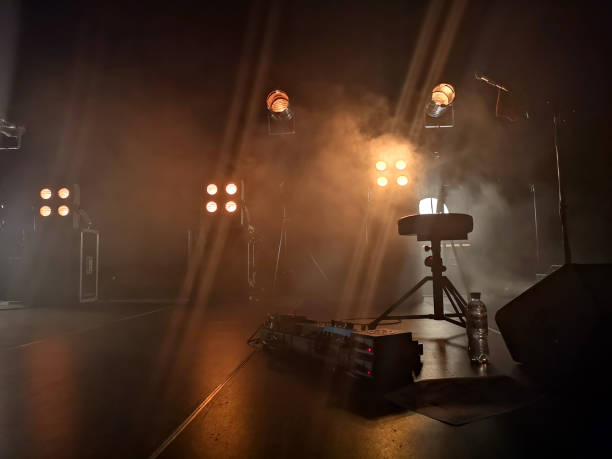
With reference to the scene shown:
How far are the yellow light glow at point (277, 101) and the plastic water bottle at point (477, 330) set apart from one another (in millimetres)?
2918

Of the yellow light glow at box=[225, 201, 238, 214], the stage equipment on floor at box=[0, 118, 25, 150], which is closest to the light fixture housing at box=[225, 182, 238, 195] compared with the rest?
the yellow light glow at box=[225, 201, 238, 214]

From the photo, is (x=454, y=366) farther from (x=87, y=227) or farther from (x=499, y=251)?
(x=87, y=227)

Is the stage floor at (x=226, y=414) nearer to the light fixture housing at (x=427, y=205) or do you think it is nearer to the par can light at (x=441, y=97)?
the par can light at (x=441, y=97)

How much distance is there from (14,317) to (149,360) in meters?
2.67

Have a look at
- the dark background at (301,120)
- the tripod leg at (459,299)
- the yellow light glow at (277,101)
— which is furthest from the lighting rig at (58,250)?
the tripod leg at (459,299)

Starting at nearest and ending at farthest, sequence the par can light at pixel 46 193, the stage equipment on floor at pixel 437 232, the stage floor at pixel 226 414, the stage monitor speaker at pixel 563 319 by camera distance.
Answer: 1. the stage floor at pixel 226 414
2. the stage monitor speaker at pixel 563 319
3. the stage equipment on floor at pixel 437 232
4. the par can light at pixel 46 193

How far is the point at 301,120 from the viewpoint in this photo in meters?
4.66

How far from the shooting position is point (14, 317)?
138 inches

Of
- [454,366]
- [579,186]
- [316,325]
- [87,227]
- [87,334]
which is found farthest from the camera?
[87,227]

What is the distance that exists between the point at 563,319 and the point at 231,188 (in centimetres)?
371

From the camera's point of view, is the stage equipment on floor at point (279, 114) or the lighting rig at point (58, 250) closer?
the stage equipment on floor at point (279, 114)

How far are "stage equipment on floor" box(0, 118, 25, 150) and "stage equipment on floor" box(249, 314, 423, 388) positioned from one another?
5.17 metres

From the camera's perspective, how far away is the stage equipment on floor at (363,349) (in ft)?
4.21

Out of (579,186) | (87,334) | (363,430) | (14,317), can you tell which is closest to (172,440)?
(363,430)
